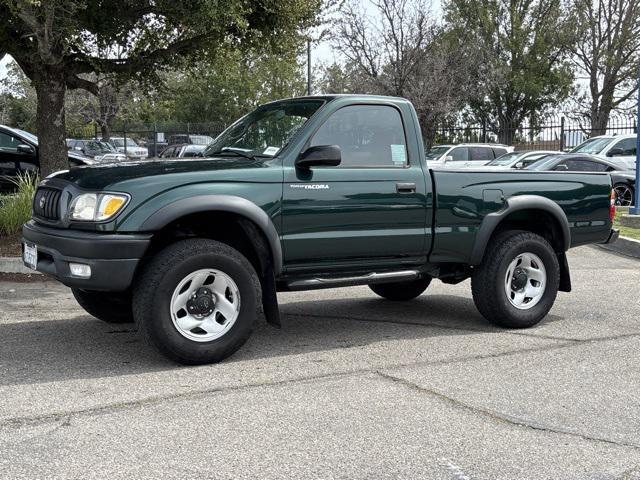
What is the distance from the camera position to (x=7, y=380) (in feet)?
16.5

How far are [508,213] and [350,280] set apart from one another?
160 centimetres

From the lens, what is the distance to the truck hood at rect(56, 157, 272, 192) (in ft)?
17.2

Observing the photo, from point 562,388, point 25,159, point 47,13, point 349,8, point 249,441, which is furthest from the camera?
point 349,8

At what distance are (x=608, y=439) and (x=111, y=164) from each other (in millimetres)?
3912

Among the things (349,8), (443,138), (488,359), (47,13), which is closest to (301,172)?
(488,359)

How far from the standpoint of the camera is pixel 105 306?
6426 millimetres

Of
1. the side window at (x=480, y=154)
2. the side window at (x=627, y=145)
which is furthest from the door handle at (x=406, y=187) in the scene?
the side window at (x=480, y=154)

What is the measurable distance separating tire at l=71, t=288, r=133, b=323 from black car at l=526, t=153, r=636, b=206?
12.8m

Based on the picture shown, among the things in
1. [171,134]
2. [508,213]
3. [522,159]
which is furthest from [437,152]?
[508,213]

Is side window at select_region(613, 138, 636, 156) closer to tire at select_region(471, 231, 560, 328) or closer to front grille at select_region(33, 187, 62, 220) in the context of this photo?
tire at select_region(471, 231, 560, 328)

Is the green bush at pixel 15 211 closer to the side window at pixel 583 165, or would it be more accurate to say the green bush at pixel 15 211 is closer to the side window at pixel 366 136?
the side window at pixel 366 136

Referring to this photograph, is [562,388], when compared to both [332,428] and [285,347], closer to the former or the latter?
[332,428]

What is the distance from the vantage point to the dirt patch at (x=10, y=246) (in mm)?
Result: 9810

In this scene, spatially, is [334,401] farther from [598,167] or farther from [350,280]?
Result: [598,167]
